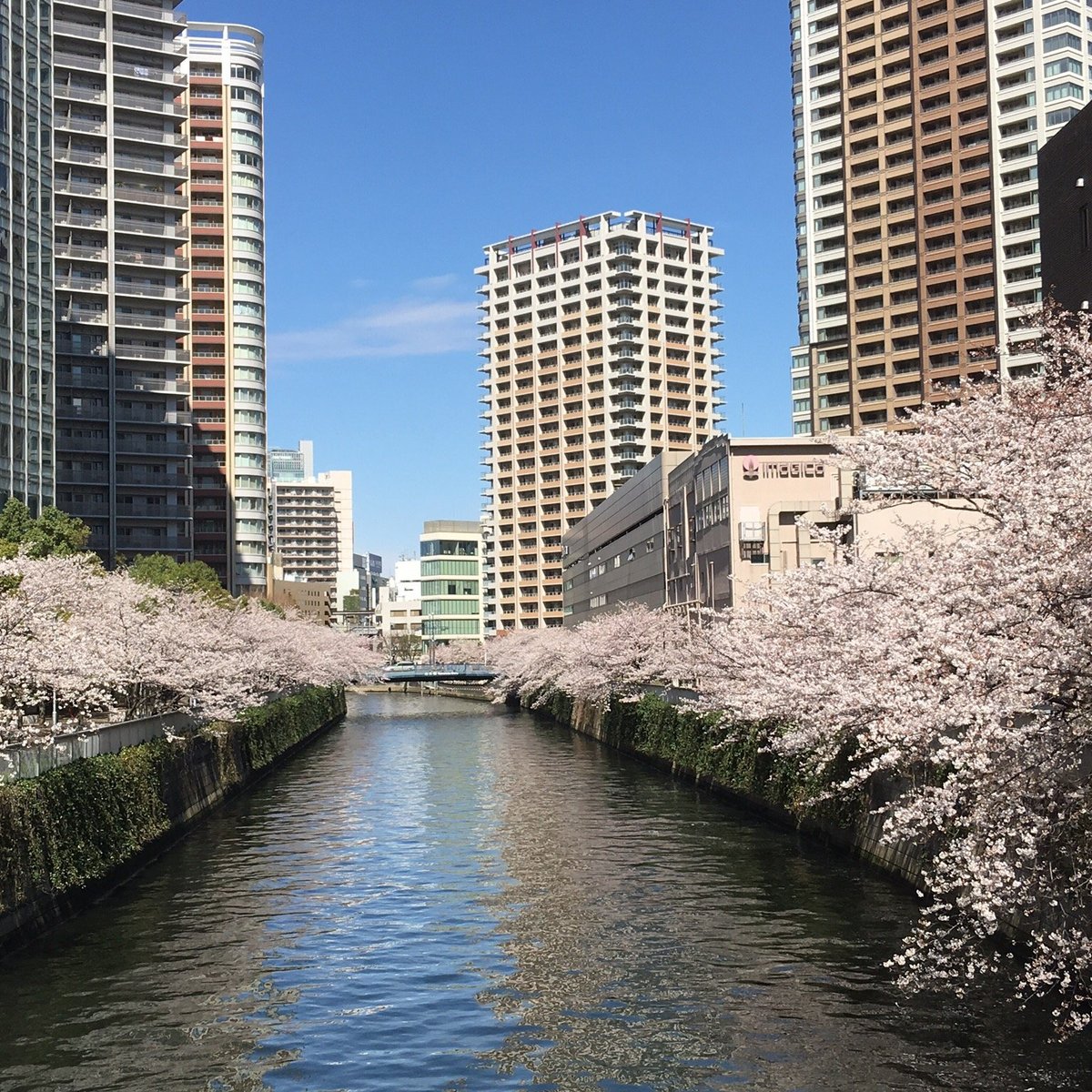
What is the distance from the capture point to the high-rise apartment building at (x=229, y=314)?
14238 centimetres

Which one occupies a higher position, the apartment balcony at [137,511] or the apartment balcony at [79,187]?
the apartment balcony at [79,187]

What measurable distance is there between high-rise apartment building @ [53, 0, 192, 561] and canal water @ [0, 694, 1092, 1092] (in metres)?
84.3

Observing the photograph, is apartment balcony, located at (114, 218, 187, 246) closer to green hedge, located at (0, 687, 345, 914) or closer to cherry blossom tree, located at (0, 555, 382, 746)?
cherry blossom tree, located at (0, 555, 382, 746)

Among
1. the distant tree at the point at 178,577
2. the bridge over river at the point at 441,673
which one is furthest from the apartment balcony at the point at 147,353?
the bridge over river at the point at 441,673

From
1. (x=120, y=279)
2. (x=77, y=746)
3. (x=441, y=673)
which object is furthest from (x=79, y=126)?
(x=77, y=746)

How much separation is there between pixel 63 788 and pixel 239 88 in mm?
133451

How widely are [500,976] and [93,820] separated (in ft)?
41.6

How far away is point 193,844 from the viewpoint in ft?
136

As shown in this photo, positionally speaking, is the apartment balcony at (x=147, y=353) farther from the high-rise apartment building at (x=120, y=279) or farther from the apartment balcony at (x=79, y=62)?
the apartment balcony at (x=79, y=62)

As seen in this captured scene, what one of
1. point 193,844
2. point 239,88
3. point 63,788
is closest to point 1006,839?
point 63,788

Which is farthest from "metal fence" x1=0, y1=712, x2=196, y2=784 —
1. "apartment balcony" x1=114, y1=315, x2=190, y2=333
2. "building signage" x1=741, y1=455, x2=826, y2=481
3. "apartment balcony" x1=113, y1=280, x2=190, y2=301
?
"apartment balcony" x1=113, y1=280, x2=190, y2=301

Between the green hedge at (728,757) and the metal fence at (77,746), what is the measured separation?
1737 centimetres

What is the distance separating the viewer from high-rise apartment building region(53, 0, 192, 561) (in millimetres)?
120500

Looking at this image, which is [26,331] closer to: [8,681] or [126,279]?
[8,681]
